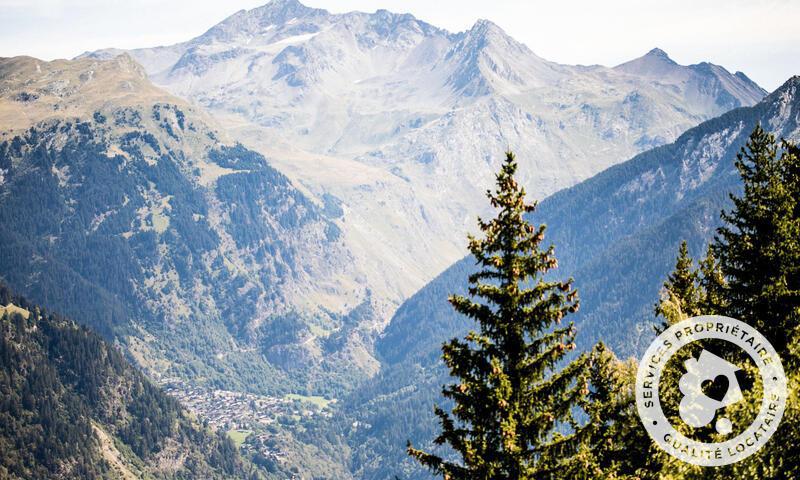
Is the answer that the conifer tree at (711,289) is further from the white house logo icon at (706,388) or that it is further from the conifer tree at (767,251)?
the white house logo icon at (706,388)

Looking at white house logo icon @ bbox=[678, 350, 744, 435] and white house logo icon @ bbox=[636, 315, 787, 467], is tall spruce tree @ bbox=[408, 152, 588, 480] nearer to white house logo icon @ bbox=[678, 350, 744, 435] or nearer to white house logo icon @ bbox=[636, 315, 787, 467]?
white house logo icon @ bbox=[636, 315, 787, 467]

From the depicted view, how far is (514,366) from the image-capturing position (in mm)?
28828

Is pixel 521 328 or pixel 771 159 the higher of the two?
pixel 771 159

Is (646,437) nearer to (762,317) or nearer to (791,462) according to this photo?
(791,462)

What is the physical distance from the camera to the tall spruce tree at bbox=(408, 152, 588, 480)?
2805 centimetres

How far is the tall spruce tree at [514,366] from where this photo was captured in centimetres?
2805

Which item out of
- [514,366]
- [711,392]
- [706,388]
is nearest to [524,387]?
[514,366]

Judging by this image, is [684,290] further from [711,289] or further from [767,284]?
[767,284]

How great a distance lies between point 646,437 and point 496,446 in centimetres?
814

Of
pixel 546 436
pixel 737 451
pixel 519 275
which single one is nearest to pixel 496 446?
pixel 546 436

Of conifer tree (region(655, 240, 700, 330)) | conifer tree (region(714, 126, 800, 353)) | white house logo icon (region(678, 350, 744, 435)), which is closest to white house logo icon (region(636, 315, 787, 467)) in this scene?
white house logo icon (region(678, 350, 744, 435))

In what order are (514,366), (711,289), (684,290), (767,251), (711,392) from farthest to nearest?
1. (711,289)
2. (684,290)
3. (767,251)
4. (711,392)
5. (514,366)

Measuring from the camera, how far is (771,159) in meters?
37.8

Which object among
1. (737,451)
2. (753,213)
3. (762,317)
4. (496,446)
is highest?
(753,213)
